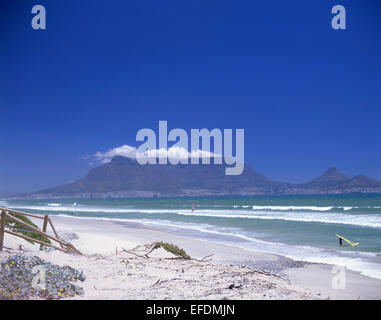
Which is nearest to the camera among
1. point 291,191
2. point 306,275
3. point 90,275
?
point 90,275

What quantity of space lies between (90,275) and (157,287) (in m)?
1.63

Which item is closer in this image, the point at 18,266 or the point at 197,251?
the point at 18,266

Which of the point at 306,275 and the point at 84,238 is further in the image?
the point at 84,238

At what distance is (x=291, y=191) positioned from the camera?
580ft

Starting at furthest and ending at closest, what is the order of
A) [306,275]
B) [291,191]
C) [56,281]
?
[291,191] < [306,275] < [56,281]

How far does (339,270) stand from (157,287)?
6.62 meters

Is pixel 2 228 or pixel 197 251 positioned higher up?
pixel 2 228

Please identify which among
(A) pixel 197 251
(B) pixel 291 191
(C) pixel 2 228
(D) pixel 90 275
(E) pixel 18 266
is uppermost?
(C) pixel 2 228

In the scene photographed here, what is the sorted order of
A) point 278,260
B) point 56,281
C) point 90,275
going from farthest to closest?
point 278,260 → point 90,275 → point 56,281

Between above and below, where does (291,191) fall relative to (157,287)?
below
